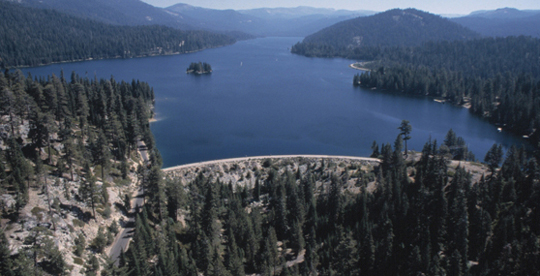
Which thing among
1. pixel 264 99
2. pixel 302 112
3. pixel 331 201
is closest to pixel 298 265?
pixel 331 201

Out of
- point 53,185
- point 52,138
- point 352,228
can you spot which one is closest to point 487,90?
point 352,228

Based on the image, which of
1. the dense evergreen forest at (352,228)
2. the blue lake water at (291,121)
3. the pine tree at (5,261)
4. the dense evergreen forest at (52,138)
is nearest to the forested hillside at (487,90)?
the blue lake water at (291,121)

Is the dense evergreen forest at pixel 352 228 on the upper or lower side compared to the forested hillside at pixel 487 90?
lower

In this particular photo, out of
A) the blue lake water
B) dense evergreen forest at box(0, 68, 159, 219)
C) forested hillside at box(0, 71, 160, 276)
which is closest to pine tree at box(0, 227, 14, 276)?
forested hillside at box(0, 71, 160, 276)

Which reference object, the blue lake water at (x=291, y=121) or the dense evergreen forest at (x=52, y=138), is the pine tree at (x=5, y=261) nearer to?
the dense evergreen forest at (x=52, y=138)

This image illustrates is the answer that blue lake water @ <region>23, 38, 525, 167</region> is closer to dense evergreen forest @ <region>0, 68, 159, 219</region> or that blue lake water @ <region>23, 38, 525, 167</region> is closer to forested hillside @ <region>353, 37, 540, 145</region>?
forested hillside @ <region>353, 37, 540, 145</region>

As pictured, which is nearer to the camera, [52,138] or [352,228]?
[352,228]

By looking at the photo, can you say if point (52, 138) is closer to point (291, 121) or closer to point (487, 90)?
point (291, 121)

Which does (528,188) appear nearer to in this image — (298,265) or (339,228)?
(339,228)
